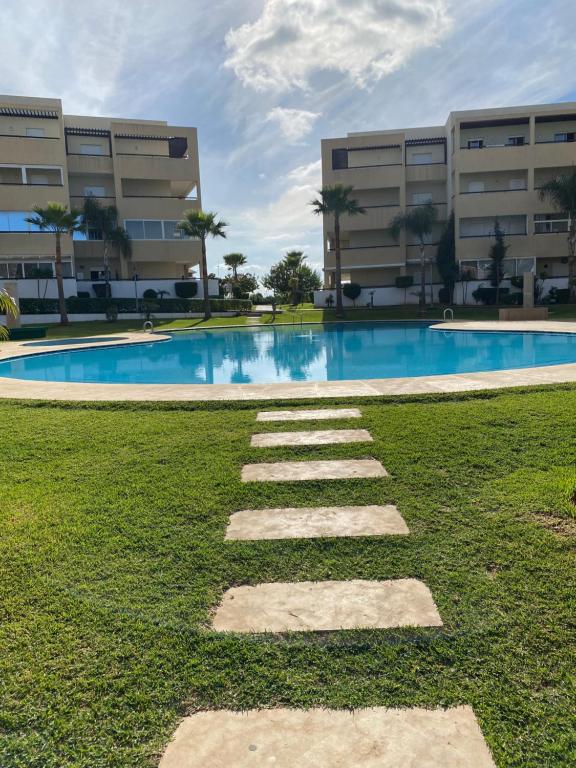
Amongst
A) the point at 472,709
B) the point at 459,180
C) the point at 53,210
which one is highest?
the point at 459,180

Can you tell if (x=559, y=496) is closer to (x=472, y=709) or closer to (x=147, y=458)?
(x=472, y=709)

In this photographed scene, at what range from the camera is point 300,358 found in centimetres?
1811

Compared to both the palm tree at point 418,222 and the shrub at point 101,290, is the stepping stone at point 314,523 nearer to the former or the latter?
the palm tree at point 418,222

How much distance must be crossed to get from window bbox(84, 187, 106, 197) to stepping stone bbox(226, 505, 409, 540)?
41174 mm

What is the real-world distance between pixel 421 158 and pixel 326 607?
4527 centimetres

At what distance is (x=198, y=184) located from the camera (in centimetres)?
4116

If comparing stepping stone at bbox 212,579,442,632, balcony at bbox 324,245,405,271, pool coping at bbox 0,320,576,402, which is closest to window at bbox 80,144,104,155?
balcony at bbox 324,245,405,271

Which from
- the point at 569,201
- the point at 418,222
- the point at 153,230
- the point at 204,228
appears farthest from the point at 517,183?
the point at 153,230

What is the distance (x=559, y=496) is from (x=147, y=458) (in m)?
3.82

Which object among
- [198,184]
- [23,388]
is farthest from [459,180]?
[23,388]

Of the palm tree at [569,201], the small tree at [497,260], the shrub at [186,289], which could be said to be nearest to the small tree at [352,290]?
the small tree at [497,260]

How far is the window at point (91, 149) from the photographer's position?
131 feet

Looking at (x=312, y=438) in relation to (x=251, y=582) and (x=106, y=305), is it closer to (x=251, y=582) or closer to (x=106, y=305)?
(x=251, y=582)

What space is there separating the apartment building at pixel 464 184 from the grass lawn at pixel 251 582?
36.8 meters
